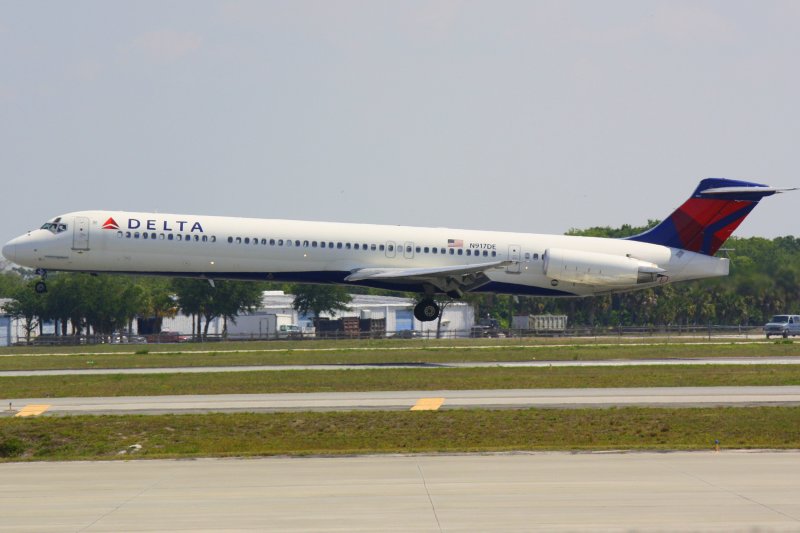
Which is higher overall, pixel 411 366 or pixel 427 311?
pixel 427 311

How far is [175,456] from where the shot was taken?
21797 mm

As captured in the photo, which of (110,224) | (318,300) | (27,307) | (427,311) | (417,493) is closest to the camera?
(417,493)

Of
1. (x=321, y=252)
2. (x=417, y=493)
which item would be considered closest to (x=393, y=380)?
(x=321, y=252)

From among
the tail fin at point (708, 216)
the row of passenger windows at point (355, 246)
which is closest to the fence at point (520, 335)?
the tail fin at point (708, 216)

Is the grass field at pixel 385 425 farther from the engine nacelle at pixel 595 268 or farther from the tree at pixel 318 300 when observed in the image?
the tree at pixel 318 300

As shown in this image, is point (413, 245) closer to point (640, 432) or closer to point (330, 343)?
point (330, 343)

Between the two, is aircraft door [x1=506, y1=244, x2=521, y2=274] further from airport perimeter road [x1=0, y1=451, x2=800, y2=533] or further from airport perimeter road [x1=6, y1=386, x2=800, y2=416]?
airport perimeter road [x1=0, y1=451, x2=800, y2=533]

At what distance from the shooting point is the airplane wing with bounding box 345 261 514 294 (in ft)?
158

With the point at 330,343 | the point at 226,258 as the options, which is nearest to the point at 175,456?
the point at 226,258

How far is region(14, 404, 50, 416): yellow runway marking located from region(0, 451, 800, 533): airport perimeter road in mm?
7817

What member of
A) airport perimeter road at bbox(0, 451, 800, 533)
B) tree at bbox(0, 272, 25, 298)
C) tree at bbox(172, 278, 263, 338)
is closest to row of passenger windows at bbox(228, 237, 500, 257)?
airport perimeter road at bbox(0, 451, 800, 533)

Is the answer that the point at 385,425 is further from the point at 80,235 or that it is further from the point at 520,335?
the point at 520,335

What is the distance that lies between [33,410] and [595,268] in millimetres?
29292

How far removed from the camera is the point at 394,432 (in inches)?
987
